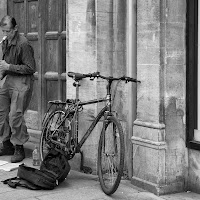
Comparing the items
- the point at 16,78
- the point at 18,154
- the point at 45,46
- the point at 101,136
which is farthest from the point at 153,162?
the point at 45,46

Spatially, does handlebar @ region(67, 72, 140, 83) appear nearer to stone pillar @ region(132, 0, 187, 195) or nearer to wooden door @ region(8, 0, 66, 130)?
stone pillar @ region(132, 0, 187, 195)

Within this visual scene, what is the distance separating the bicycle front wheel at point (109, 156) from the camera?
21.9ft

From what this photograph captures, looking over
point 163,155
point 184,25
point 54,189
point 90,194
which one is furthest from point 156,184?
point 184,25

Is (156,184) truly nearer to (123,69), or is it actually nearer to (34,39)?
(123,69)

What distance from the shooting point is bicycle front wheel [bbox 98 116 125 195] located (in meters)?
6.67

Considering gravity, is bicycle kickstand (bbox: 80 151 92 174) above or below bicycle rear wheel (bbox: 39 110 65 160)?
below

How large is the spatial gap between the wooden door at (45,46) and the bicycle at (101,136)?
1.29 meters

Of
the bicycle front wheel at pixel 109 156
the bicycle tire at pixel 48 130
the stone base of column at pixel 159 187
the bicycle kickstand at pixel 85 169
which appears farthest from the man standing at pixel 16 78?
the stone base of column at pixel 159 187

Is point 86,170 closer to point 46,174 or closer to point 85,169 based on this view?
point 85,169

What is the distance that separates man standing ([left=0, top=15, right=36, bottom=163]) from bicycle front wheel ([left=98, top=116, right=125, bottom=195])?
192 cm

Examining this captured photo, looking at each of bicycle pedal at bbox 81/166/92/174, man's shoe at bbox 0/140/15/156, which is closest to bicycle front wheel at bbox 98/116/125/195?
bicycle pedal at bbox 81/166/92/174

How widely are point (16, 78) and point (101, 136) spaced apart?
2205 mm

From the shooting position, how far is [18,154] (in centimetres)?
857

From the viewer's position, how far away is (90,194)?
22.2ft
